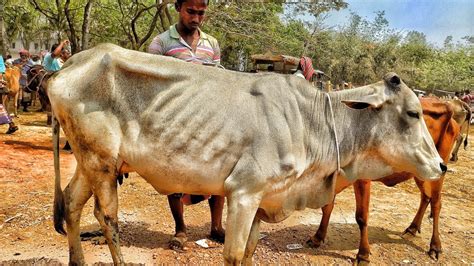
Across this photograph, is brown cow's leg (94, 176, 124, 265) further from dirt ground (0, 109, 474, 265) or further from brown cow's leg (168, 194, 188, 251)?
brown cow's leg (168, 194, 188, 251)

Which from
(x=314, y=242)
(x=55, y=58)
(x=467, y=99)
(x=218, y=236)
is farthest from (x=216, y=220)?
(x=467, y=99)

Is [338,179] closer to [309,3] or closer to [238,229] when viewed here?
[238,229]

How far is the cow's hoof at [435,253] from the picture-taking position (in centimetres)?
439

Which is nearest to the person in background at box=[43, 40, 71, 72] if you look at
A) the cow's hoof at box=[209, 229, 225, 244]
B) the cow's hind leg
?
the cow's hoof at box=[209, 229, 225, 244]

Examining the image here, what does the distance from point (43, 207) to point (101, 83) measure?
2.64 metres

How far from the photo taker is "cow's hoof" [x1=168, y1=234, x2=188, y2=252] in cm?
403

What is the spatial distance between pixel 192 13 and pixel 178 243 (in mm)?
2050

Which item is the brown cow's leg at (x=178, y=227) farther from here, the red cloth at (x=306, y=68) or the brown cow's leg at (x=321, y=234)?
the red cloth at (x=306, y=68)

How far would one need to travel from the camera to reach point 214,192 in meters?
2.88

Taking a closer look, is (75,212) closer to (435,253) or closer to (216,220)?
(216,220)

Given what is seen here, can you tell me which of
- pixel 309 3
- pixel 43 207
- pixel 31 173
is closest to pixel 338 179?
pixel 43 207

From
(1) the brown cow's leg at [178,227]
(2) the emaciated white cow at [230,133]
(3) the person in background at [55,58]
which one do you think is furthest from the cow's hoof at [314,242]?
(3) the person in background at [55,58]

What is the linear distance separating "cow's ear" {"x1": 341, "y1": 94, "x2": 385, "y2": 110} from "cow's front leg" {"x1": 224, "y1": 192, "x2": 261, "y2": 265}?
2.95 feet

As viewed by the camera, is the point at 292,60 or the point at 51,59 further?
the point at 292,60
